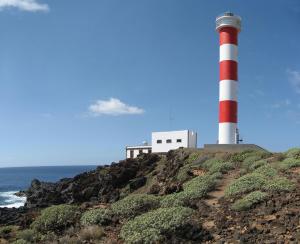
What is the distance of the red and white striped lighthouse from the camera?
4038cm

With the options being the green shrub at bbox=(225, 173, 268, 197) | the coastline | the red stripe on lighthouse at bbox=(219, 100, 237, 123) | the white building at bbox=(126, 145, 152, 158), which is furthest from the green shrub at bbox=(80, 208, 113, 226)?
the white building at bbox=(126, 145, 152, 158)

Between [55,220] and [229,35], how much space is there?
92.8ft

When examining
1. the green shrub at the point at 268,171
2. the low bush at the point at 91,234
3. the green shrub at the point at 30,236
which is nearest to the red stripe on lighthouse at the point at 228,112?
the green shrub at the point at 268,171

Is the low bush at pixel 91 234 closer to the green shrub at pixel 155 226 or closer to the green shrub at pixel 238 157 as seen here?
the green shrub at pixel 155 226

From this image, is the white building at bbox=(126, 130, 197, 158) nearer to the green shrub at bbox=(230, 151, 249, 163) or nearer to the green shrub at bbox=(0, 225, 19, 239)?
the green shrub at bbox=(230, 151, 249, 163)

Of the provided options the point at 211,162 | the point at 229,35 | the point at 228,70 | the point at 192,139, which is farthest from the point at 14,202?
the point at 211,162

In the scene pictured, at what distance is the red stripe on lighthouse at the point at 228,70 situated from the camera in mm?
40719

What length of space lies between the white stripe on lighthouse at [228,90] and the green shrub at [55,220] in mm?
24249

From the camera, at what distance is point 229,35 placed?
41750mm

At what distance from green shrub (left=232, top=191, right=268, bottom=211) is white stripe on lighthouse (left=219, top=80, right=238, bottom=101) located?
23564 millimetres

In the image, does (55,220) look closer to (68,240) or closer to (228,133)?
(68,240)

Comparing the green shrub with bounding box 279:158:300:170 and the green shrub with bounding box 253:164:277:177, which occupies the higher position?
the green shrub with bounding box 279:158:300:170

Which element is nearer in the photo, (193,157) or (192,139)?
(193,157)

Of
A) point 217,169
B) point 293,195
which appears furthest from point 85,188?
point 293,195
